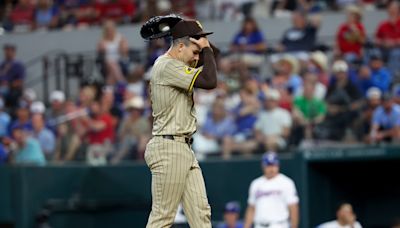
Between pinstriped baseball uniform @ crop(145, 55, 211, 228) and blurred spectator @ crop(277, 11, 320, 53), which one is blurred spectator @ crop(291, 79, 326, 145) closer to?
blurred spectator @ crop(277, 11, 320, 53)

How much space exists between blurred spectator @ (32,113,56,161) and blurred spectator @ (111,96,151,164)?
0.88m

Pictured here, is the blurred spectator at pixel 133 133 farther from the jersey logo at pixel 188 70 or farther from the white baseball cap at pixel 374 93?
the jersey logo at pixel 188 70

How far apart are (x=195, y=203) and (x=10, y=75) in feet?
34.9

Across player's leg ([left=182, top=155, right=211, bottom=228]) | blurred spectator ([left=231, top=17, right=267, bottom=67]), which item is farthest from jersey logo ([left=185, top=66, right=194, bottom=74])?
blurred spectator ([left=231, top=17, right=267, bottom=67])

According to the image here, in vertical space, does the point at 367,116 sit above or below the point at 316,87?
below

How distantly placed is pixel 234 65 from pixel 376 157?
3162 millimetres

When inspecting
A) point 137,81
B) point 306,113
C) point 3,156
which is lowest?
point 3,156

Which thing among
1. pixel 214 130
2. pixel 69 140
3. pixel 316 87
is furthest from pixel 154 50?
pixel 316 87

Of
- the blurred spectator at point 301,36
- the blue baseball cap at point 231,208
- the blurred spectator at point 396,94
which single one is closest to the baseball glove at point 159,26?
the blue baseball cap at point 231,208

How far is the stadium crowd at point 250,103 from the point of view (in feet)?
43.8

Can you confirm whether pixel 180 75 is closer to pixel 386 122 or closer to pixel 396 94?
pixel 386 122

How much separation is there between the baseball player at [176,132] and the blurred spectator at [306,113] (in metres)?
5.83

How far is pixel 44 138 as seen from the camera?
1525cm

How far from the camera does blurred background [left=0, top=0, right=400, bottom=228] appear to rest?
13.5 m
